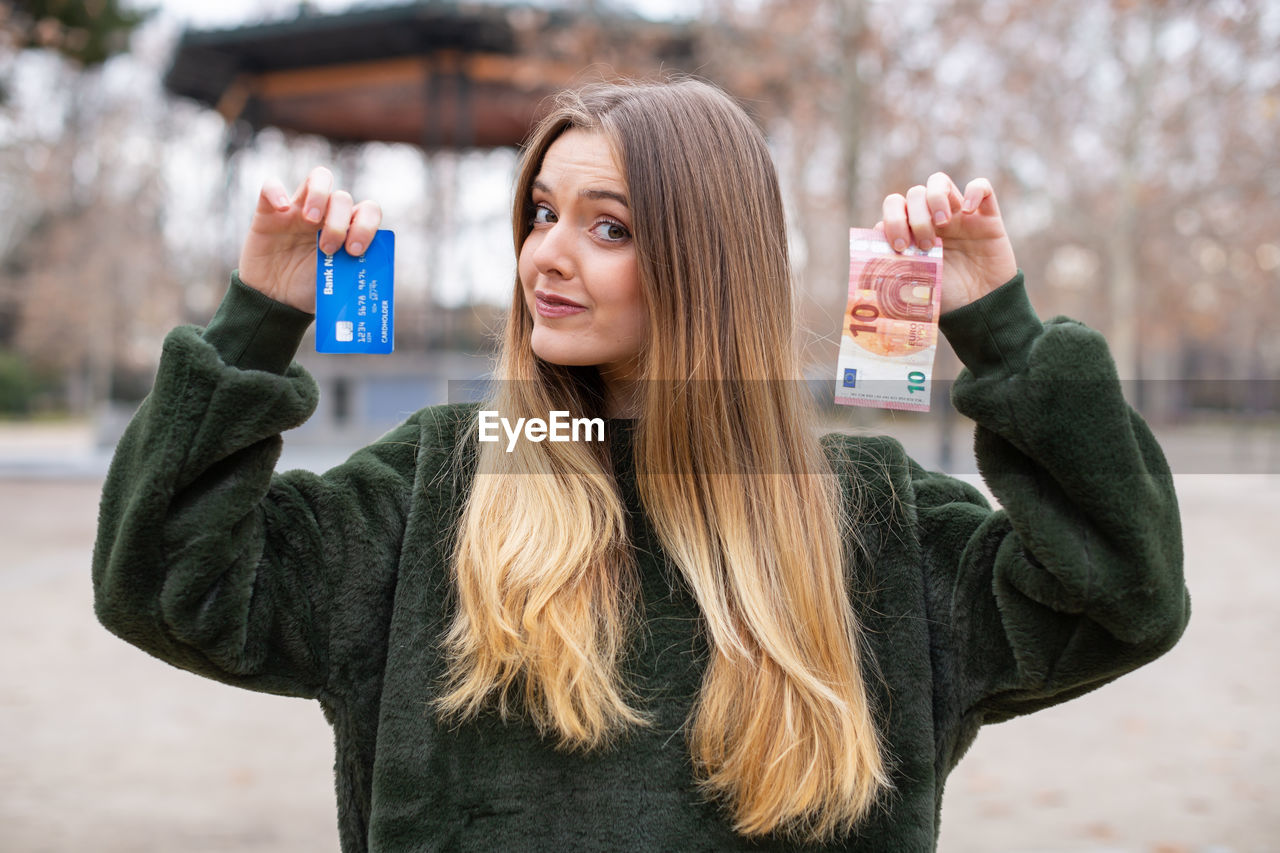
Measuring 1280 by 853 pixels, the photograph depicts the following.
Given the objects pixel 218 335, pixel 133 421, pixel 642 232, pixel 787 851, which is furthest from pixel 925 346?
pixel 133 421

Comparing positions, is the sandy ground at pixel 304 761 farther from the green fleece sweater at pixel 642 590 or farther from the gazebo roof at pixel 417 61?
the gazebo roof at pixel 417 61

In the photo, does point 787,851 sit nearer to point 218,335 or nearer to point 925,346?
point 925,346

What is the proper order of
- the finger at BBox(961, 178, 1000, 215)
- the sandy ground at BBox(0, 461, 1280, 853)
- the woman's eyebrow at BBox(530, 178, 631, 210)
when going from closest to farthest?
the finger at BBox(961, 178, 1000, 215) → the woman's eyebrow at BBox(530, 178, 631, 210) → the sandy ground at BBox(0, 461, 1280, 853)

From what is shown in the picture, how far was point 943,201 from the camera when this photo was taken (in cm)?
154

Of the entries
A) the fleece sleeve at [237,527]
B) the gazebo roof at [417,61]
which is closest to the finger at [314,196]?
the fleece sleeve at [237,527]

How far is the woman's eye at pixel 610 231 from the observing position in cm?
170

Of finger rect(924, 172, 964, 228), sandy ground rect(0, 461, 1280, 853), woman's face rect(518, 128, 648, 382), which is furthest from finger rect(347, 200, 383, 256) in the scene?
sandy ground rect(0, 461, 1280, 853)

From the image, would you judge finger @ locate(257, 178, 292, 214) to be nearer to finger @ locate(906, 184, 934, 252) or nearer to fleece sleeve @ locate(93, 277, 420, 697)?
fleece sleeve @ locate(93, 277, 420, 697)

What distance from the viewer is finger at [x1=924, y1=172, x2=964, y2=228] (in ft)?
5.06

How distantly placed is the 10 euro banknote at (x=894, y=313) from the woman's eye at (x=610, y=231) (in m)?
0.38

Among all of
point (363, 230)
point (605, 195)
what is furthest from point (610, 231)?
point (363, 230)

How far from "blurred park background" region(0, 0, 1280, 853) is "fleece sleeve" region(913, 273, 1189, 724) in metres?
0.44

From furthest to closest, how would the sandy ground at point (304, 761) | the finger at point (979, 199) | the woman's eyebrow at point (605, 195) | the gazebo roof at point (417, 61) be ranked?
the gazebo roof at point (417, 61)
the sandy ground at point (304, 761)
the woman's eyebrow at point (605, 195)
the finger at point (979, 199)

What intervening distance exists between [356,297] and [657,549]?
2.09 ft
